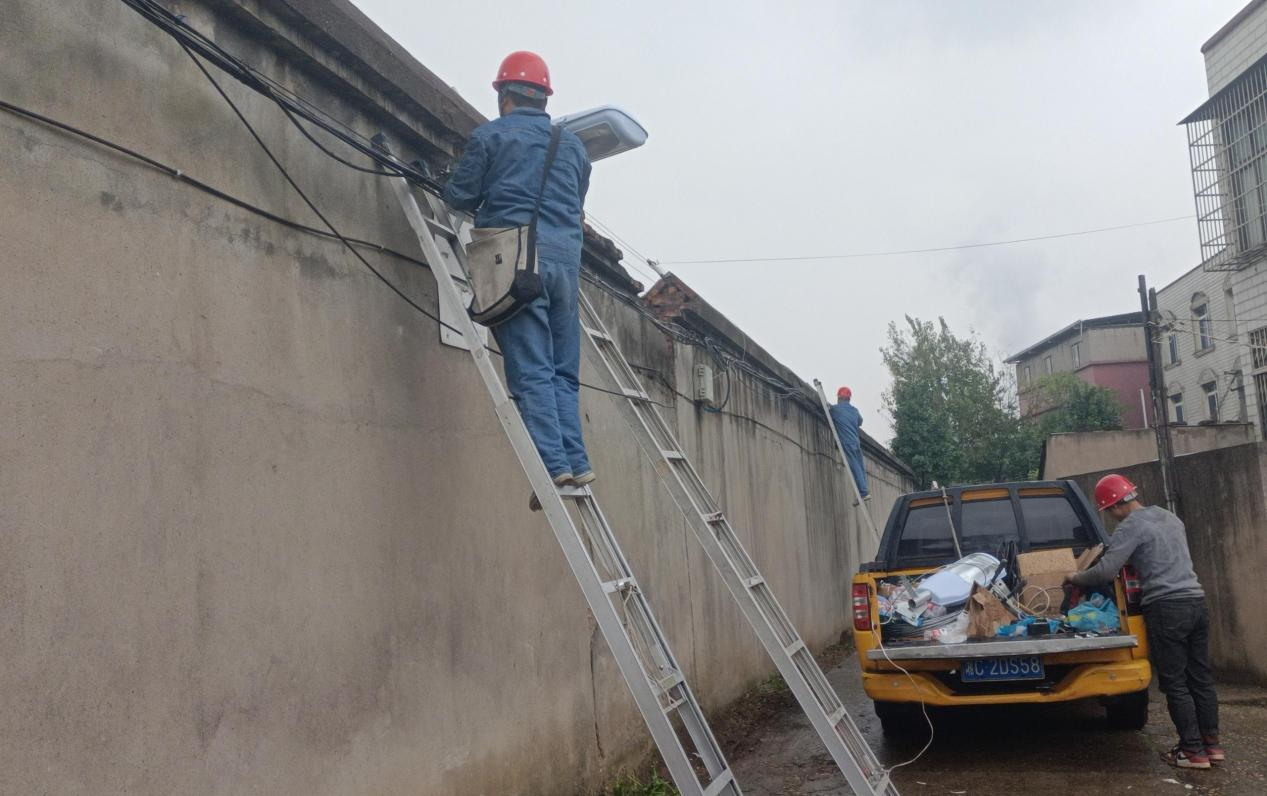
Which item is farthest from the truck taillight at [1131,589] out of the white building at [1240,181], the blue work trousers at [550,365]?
the white building at [1240,181]

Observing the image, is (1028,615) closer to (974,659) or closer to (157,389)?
(974,659)

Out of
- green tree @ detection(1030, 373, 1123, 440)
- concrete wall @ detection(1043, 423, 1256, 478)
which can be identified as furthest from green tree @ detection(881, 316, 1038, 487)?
concrete wall @ detection(1043, 423, 1256, 478)

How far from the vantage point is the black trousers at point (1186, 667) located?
5895mm

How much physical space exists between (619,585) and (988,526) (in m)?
4.19

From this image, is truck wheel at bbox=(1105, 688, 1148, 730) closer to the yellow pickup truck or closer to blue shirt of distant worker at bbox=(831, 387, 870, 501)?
the yellow pickup truck

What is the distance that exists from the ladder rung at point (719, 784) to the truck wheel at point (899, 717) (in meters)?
3.20

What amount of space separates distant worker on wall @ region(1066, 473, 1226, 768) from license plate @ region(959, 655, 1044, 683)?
0.63m

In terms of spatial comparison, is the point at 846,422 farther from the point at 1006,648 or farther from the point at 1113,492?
the point at 1006,648

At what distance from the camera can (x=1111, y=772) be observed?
587 cm

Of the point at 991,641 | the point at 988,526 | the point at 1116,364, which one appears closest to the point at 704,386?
the point at 988,526

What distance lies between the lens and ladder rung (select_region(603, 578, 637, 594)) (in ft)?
12.6

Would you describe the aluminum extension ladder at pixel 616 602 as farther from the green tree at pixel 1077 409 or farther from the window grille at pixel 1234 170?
the green tree at pixel 1077 409

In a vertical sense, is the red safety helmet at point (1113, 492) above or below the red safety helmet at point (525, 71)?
below

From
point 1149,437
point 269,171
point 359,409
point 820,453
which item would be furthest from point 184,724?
point 1149,437
